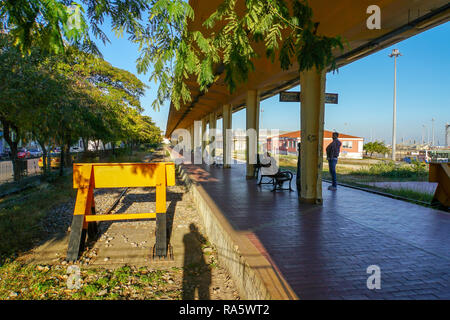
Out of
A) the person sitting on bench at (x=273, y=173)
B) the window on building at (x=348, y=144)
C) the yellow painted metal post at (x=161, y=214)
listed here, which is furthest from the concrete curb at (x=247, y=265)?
the window on building at (x=348, y=144)

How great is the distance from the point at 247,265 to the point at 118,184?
317cm

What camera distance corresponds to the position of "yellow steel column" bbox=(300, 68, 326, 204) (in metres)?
6.79

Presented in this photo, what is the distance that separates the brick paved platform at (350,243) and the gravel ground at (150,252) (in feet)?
2.64

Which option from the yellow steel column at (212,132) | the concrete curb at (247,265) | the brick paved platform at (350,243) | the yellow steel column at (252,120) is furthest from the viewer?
the yellow steel column at (212,132)

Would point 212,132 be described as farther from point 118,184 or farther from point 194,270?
point 194,270

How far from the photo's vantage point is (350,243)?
14.0ft

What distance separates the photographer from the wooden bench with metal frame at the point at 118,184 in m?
4.95

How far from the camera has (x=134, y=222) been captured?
7.13 metres

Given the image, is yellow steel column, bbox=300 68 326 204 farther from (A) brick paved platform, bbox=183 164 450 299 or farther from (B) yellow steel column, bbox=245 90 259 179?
(B) yellow steel column, bbox=245 90 259 179

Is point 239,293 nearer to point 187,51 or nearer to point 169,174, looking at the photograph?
point 169,174

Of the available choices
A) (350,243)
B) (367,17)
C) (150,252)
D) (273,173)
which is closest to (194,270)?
(150,252)

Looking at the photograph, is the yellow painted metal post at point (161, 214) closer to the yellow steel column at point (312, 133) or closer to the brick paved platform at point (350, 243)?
the brick paved platform at point (350, 243)

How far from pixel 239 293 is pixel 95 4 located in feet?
15.7
